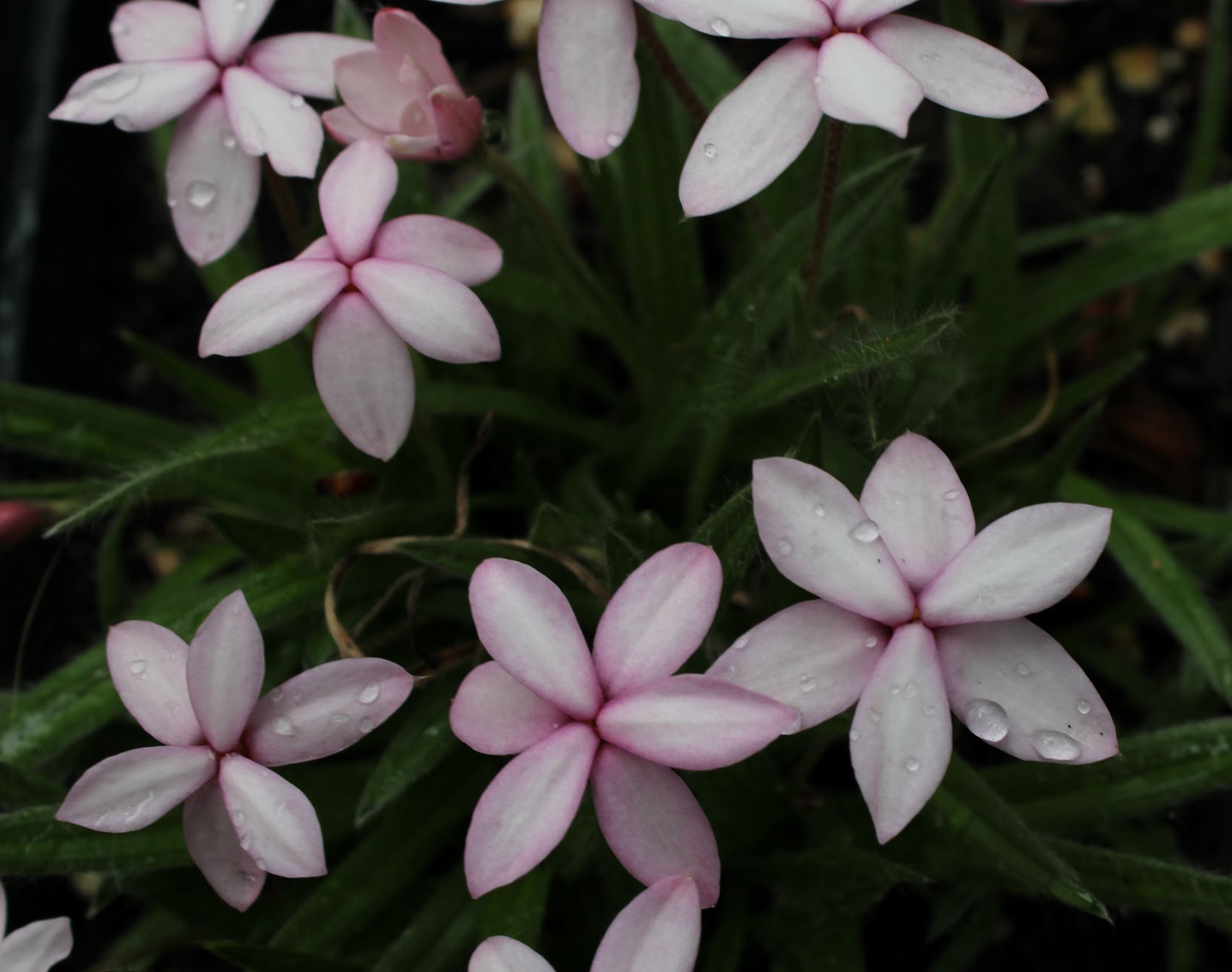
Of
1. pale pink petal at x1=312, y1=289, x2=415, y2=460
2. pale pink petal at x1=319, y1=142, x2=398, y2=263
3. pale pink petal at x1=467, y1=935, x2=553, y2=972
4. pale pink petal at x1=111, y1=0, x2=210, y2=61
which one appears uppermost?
pale pink petal at x1=111, y1=0, x2=210, y2=61

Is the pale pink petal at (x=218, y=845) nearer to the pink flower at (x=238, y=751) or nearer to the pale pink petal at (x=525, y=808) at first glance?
the pink flower at (x=238, y=751)

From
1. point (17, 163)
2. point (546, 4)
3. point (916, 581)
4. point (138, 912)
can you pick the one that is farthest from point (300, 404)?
point (17, 163)

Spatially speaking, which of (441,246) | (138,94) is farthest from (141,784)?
(138,94)

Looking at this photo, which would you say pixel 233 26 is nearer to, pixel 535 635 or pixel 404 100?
pixel 404 100

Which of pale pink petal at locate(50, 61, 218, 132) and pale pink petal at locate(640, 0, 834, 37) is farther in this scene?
pale pink petal at locate(50, 61, 218, 132)

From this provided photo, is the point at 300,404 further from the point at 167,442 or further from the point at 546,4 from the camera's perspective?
the point at 546,4

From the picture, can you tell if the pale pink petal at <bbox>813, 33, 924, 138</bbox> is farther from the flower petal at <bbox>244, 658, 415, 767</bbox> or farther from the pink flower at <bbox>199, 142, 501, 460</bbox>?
the flower petal at <bbox>244, 658, 415, 767</bbox>

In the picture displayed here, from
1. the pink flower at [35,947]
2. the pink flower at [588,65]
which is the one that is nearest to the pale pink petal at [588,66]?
the pink flower at [588,65]

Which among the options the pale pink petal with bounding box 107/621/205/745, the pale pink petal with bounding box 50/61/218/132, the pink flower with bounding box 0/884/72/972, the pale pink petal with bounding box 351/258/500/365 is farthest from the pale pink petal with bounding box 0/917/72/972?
the pale pink petal with bounding box 50/61/218/132
